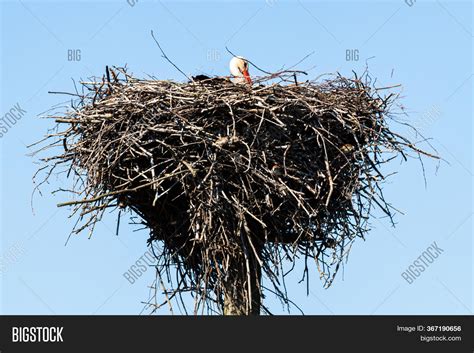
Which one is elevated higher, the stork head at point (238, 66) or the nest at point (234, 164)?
the stork head at point (238, 66)

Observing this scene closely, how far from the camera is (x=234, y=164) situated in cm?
896

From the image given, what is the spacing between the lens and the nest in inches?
354

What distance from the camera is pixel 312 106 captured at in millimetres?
9195

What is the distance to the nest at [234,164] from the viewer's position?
900 cm

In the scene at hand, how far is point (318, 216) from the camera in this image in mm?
9344

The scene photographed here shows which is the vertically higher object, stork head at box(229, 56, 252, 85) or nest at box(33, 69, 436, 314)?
stork head at box(229, 56, 252, 85)
